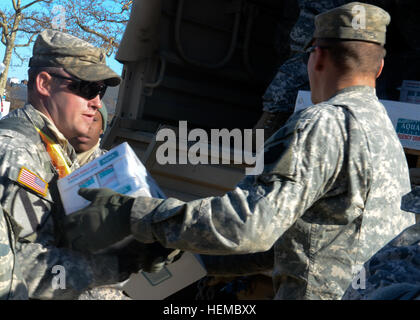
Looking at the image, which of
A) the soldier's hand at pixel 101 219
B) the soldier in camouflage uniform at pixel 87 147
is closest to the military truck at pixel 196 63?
the soldier in camouflage uniform at pixel 87 147

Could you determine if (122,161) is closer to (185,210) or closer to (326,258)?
(185,210)

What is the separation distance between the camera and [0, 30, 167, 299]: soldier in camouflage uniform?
210cm

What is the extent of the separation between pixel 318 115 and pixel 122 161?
706 mm

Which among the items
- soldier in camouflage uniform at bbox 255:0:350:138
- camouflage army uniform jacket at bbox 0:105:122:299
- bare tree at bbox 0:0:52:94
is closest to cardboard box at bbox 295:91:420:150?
soldier in camouflage uniform at bbox 255:0:350:138

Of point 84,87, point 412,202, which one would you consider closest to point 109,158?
point 84,87

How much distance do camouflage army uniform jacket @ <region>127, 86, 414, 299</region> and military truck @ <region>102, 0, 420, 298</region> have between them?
260cm

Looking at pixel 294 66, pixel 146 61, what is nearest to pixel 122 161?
pixel 294 66

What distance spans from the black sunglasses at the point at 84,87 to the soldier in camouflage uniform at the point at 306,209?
2.02ft

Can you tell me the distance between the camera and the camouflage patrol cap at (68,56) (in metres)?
2.54

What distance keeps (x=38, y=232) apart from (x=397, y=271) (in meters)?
1.33

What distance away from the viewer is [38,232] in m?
2.17

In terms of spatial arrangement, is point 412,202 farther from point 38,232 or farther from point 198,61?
point 198,61

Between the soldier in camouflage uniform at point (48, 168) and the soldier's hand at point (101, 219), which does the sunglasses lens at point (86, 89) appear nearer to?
the soldier in camouflage uniform at point (48, 168)

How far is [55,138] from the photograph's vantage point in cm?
247
